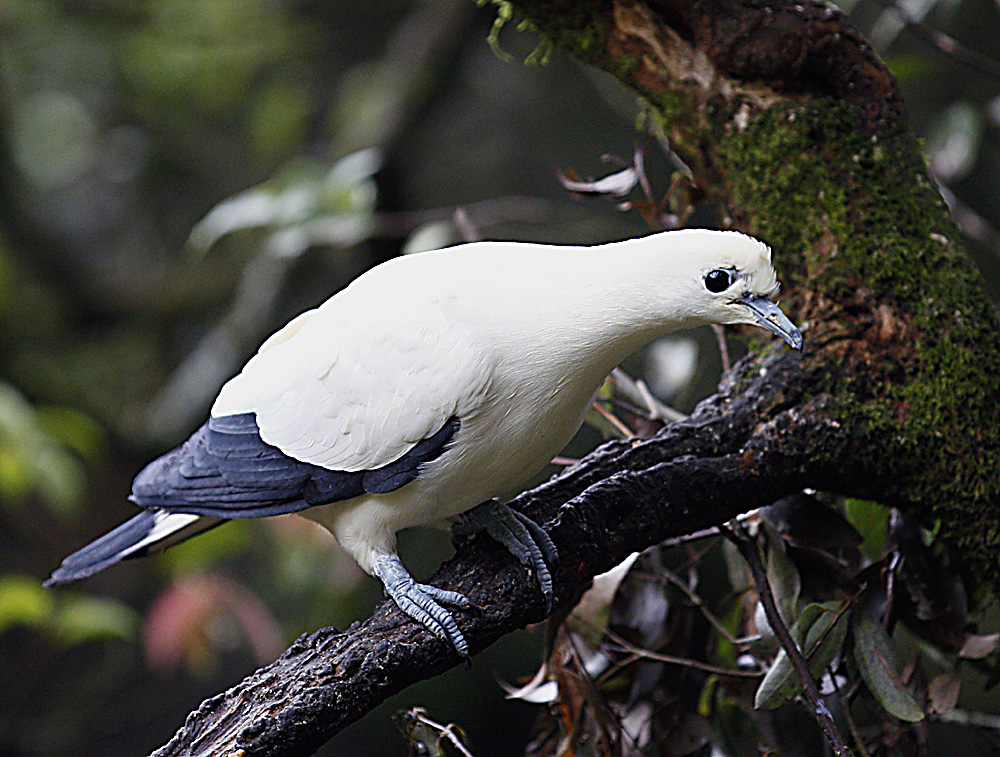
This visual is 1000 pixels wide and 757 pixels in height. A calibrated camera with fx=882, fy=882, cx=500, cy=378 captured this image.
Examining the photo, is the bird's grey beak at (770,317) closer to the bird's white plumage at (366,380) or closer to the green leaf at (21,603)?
the bird's white plumage at (366,380)

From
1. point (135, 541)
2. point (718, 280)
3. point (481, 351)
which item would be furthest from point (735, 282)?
point (135, 541)

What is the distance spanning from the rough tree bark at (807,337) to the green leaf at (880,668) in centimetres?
20

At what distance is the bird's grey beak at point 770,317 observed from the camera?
108 cm

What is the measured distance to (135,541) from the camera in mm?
1327

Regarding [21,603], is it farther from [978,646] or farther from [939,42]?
[939,42]

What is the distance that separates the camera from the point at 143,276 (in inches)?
159

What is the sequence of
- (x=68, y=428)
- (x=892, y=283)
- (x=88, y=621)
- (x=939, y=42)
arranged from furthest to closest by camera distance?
(x=68, y=428)
(x=88, y=621)
(x=939, y=42)
(x=892, y=283)

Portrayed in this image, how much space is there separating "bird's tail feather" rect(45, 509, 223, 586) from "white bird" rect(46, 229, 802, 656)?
0.09m

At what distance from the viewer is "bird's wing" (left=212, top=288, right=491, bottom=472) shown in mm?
1071

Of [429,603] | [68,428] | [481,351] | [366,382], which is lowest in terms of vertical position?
[68,428]

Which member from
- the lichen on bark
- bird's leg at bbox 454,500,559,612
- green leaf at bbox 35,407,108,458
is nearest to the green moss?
the lichen on bark

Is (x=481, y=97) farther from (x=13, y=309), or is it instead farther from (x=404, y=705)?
(x=404, y=705)

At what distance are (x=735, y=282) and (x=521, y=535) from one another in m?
0.42

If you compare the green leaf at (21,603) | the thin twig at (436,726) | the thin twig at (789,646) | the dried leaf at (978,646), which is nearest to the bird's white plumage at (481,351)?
the thin twig at (436,726)
